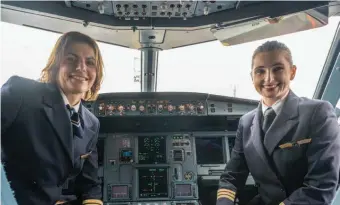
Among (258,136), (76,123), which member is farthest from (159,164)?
(76,123)

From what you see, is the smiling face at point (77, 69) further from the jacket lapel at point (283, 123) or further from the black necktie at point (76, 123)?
the jacket lapel at point (283, 123)

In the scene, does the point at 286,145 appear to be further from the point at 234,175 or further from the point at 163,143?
the point at 163,143

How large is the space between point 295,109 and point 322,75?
1348mm

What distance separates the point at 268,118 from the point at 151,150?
167 cm

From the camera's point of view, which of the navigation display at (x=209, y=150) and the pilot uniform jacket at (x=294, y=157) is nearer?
the pilot uniform jacket at (x=294, y=157)

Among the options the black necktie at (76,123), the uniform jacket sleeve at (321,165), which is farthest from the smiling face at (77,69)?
the uniform jacket sleeve at (321,165)

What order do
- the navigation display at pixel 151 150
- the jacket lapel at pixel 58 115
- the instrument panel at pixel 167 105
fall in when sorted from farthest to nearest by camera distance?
the navigation display at pixel 151 150, the instrument panel at pixel 167 105, the jacket lapel at pixel 58 115

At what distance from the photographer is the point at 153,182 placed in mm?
3311

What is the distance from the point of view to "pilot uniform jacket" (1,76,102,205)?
4.75 feet

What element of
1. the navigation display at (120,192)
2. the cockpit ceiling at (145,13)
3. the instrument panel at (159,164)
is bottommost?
the navigation display at (120,192)

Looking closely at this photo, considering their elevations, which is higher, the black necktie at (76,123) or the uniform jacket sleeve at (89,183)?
the black necktie at (76,123)

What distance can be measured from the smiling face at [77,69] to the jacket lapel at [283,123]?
1065mm

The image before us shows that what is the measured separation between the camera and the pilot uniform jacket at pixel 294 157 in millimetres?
1668

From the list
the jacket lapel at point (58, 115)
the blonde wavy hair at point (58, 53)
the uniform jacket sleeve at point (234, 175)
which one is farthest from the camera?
the uniform jacket sleeve at point (234, 175)
